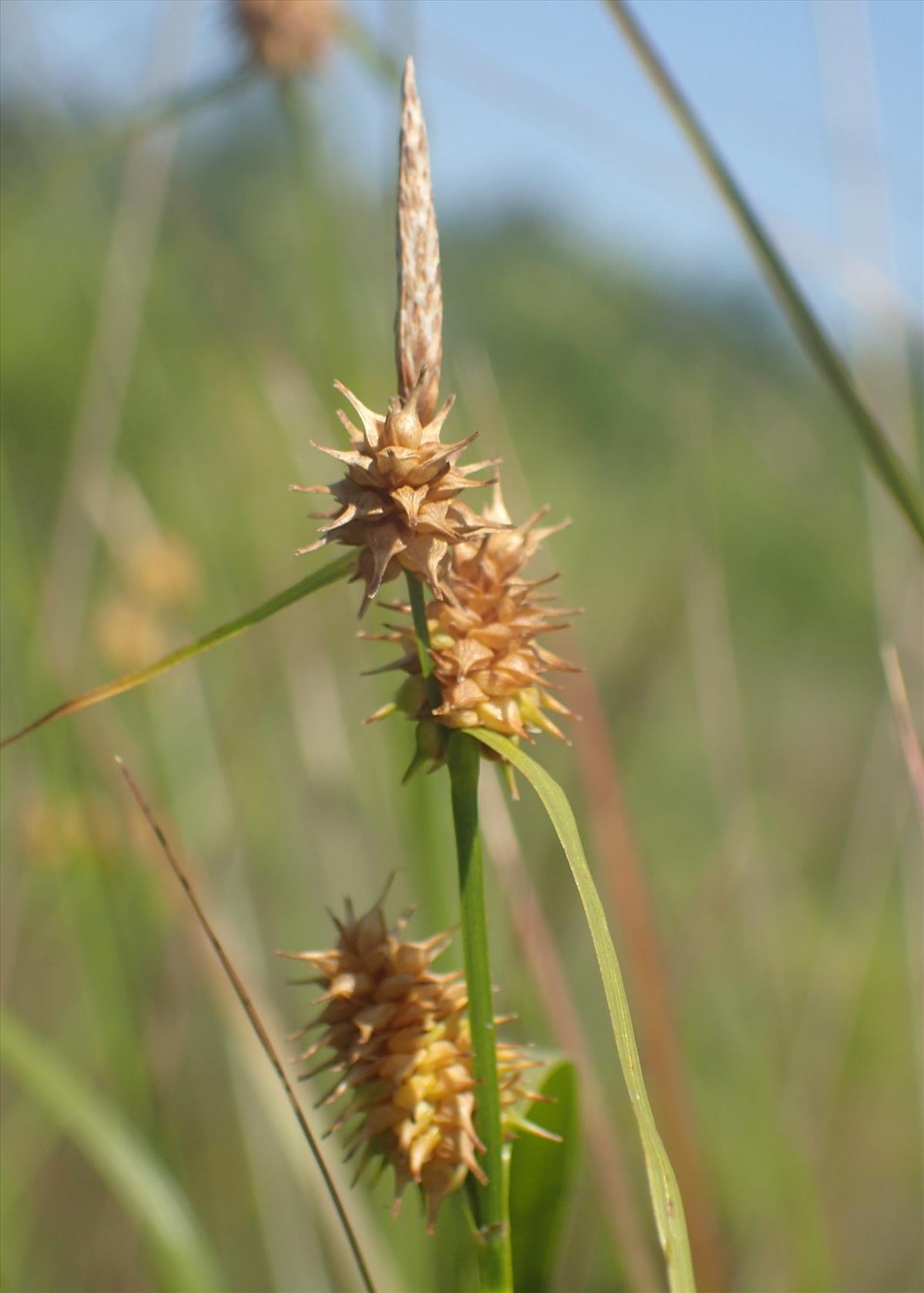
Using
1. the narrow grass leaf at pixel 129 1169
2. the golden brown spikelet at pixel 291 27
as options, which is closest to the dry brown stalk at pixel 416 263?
the narrow grass leaf at pixel 129 1169

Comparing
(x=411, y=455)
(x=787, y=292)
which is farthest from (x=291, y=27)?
(x=411, y=455)

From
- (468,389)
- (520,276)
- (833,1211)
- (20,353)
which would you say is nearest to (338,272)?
(468,389)

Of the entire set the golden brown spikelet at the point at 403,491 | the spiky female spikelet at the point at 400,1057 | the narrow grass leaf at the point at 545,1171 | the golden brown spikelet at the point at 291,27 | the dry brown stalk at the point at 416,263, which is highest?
the golden brown spikelet at the point at 291,27

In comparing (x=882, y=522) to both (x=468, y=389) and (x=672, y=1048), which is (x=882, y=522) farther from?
(x=672, y=1048)

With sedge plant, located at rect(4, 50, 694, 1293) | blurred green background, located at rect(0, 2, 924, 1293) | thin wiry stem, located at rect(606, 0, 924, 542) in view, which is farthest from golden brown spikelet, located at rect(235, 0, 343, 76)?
sedge plant, located at rect(4, 50, 694, 1293)

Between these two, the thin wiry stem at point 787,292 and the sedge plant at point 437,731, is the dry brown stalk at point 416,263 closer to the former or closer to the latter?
the sedge plant at point 437,731

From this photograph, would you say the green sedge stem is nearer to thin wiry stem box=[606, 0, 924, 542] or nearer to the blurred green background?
thin wiry stem box=[606, 0, 924, 542]
